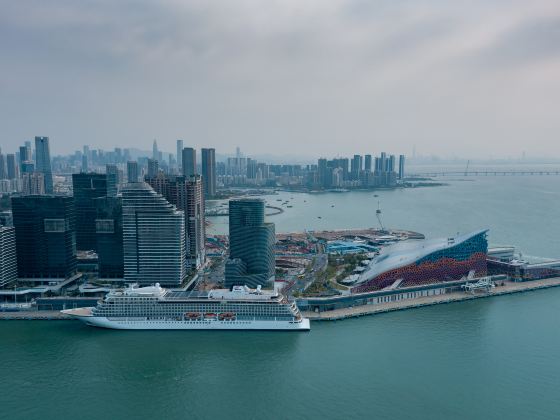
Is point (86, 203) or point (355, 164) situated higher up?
point (355, 164)

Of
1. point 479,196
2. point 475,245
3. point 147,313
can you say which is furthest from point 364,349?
point 479,196

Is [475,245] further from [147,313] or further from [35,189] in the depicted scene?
[35,189]

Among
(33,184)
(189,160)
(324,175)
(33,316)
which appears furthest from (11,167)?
(33,316)

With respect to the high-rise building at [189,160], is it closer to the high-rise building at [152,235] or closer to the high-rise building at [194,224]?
the high-rise building at [194,224]

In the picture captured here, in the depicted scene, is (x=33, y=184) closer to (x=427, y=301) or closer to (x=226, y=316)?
Result: (x=226, y=316)

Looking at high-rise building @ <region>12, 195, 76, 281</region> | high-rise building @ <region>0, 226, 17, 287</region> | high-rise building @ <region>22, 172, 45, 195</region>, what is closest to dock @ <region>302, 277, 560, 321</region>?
high-rise building @ <region>12, 195, 76, 281</region>
